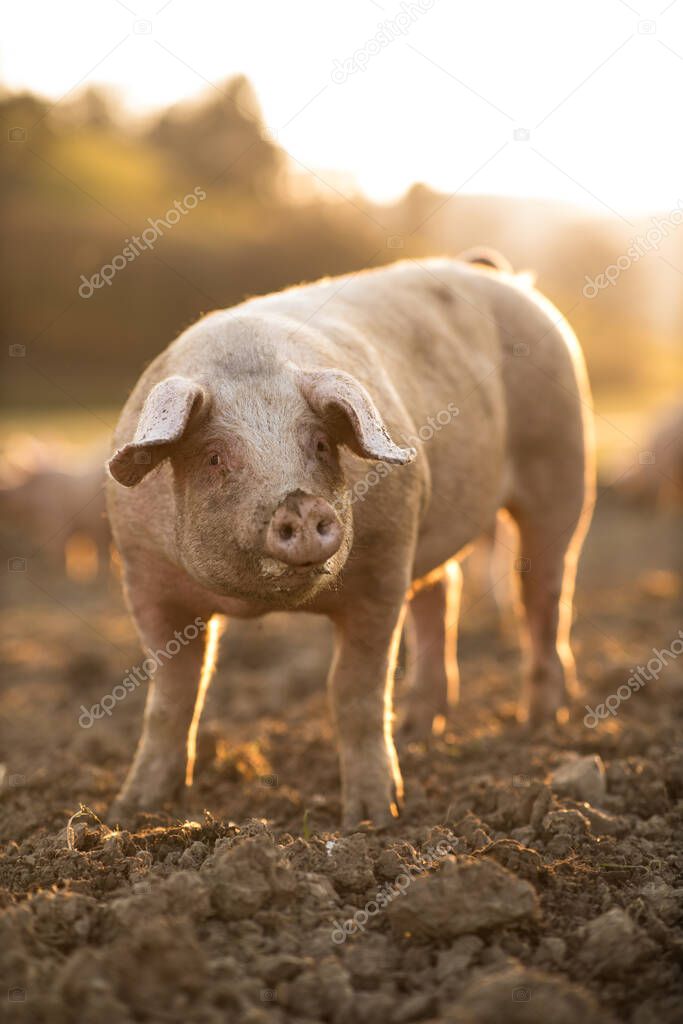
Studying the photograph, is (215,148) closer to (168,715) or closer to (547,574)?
(547,574)

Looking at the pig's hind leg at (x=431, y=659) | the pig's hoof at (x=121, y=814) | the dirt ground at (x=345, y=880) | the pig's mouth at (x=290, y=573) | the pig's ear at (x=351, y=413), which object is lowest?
the pig's hoof at (x=121, y=814)

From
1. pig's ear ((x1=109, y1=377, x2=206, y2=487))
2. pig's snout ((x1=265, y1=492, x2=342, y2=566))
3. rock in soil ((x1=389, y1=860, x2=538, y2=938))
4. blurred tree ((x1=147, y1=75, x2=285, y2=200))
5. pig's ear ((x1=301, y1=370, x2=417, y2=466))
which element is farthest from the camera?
blurred tree ((x1=147, y1=75, x2=285, y2=200))

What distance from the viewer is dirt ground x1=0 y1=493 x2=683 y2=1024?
277cm

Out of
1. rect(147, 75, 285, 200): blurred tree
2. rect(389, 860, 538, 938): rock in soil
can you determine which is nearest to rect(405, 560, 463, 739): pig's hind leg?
rect(389, 860, 538, 938): rock in soil

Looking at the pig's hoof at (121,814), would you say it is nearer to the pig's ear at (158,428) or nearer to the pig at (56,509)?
the pig's ear at (158,428)

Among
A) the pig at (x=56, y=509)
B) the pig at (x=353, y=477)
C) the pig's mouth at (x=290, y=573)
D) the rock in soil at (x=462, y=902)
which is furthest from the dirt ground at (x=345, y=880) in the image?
the pig at (x=56, y=509)

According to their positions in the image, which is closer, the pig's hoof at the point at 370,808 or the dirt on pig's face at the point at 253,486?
the dirt on pig's face at the point at 253,486

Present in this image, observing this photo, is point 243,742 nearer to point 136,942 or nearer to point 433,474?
point 433,474

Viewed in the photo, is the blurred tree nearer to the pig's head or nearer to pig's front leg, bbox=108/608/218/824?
pig's front leg, bbox=108/608/218/824

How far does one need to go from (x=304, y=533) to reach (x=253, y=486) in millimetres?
299

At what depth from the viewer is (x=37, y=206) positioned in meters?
28.4

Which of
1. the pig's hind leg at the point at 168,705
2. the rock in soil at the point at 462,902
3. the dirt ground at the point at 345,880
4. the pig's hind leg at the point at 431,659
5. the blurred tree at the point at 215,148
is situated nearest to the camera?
the dirt ground at the point at 345,880

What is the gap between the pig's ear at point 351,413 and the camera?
12.1ft

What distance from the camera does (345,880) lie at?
345 cm
